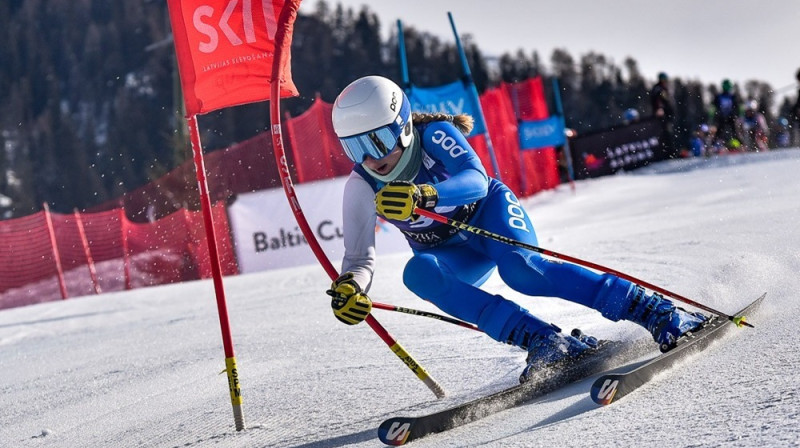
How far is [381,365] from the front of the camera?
415 cm

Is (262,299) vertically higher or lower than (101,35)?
lower

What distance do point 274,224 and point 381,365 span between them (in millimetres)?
7972

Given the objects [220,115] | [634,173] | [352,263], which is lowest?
[634,173]

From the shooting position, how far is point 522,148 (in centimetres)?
1473

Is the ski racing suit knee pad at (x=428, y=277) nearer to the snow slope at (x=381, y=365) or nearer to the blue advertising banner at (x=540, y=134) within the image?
the snow slope at (x=381, y=365)

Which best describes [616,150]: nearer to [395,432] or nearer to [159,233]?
[159,233]

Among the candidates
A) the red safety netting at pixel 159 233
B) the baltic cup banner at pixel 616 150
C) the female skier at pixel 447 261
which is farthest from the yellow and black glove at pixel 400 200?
the baltic cup banner at pixel 616 150

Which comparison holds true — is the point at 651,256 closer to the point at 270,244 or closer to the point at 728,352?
the point at 728,352

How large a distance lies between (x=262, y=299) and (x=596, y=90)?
186 ft

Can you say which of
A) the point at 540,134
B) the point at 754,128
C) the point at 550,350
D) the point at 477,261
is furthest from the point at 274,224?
the point at 754,128

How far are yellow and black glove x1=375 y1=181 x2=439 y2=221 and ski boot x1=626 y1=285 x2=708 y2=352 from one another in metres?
0.96

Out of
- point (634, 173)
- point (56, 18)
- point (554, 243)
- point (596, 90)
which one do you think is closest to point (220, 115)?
point (596, 90)

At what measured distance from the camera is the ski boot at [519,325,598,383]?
3154 millimetres

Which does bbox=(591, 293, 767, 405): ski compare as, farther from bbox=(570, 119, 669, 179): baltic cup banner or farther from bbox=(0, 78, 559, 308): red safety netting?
bbox=(570, 119, 669, 179): baltic cup banner
